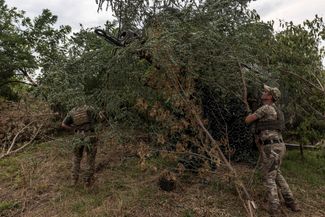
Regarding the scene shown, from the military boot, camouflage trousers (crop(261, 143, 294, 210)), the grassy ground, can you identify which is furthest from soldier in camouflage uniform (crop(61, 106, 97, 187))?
the military boot

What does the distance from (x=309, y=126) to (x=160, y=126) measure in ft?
13.7

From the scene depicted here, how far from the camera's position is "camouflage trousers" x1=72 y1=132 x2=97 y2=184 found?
18.3ft

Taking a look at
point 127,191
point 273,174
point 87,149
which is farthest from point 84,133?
point 273,174

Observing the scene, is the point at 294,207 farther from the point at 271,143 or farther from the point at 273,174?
the point at 271,143

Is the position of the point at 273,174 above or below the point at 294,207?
above

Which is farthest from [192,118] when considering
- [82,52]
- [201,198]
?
[82,52]

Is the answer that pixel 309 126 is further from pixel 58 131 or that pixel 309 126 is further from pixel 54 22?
pixel 54 22

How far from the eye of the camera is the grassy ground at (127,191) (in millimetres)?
5230

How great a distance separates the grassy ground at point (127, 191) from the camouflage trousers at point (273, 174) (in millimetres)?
279

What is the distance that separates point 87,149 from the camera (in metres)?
6.26

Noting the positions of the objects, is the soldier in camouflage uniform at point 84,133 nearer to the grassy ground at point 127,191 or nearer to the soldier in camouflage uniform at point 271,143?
the grassy ground at point 127,191

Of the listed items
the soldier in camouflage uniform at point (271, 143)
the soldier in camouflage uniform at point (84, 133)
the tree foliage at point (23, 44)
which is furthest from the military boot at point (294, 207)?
the tree foliage at point (23, 44)

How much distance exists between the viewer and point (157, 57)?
4422 millimetres

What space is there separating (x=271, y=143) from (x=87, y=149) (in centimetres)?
326
